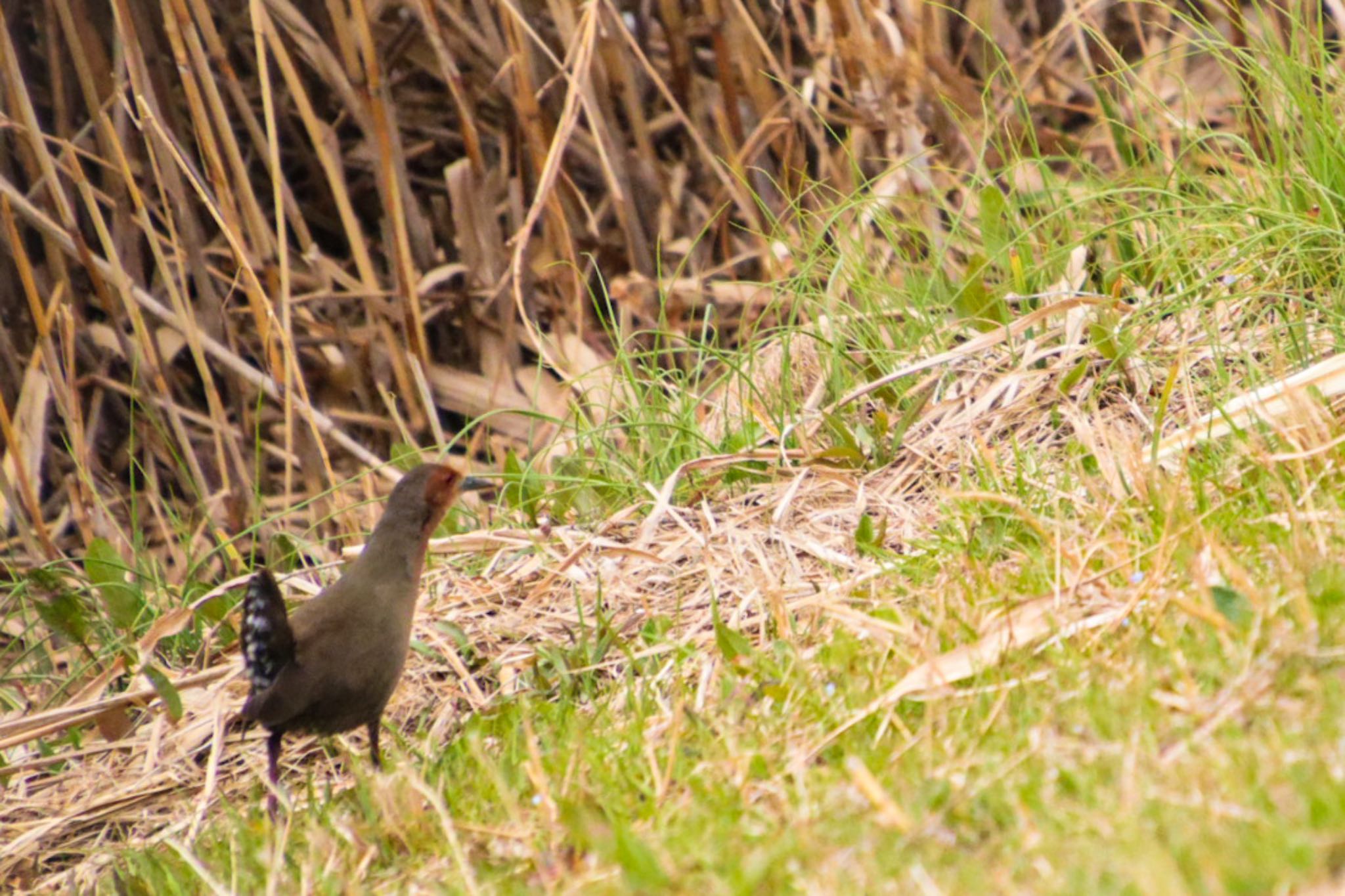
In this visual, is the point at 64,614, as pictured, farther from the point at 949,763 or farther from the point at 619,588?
the point at 949,763

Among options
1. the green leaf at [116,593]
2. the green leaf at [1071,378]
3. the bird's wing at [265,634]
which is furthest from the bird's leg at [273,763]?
the green leaf at [1071,378]

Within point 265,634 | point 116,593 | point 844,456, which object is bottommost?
point 116,593

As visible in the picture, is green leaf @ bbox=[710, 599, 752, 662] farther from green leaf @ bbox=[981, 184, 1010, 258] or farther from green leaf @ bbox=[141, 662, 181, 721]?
green leaf @ bbox=[981, 184, 1010, 258]

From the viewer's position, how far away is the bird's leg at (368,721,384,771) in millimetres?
2875

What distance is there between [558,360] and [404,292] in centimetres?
64

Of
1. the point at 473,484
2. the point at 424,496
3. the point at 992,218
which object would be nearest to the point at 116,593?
the point at 473,484

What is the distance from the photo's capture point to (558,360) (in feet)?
16.6

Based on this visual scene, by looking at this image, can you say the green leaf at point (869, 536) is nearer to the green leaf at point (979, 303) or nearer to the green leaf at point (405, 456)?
the green leaf at point (979, 303)

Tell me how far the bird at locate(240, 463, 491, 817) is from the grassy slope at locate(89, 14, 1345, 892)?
0.13 meters

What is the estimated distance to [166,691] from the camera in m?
3.14

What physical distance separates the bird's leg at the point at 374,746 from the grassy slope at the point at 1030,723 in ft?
0.24

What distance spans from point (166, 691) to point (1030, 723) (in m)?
1.87

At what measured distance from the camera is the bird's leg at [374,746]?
2875 millimetres

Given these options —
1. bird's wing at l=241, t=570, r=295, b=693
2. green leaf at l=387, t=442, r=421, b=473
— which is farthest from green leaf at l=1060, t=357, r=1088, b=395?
bird's wing at l=241, t=570, r=295, b=693
